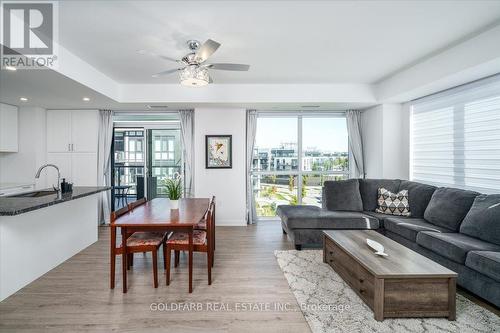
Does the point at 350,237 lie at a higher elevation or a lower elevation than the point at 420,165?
lower

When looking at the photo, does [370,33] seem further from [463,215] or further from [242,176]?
[242,176]

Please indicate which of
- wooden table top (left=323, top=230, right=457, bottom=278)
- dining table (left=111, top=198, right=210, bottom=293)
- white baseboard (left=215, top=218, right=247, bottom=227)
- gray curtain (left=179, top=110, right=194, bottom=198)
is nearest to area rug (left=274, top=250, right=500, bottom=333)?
wooden table top (left=323, top=230, right=457, bottom=278)

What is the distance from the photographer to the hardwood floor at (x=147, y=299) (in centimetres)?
205

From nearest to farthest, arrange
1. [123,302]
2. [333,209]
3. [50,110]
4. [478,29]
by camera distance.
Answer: [123,302] → [478,29] → [333,209] → [50,110]

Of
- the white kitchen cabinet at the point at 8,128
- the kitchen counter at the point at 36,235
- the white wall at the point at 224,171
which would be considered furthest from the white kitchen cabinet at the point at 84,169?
the white wall at the point at 224,171

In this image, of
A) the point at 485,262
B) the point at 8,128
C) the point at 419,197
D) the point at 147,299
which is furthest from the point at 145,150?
the point at 485,262

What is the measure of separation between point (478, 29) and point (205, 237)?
3717 mm

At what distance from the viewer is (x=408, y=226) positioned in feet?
10.7

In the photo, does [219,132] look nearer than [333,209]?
No

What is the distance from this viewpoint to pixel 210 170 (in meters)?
5.18

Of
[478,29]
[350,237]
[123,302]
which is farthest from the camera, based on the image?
[350,237]

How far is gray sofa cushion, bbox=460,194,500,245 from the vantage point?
103 inches

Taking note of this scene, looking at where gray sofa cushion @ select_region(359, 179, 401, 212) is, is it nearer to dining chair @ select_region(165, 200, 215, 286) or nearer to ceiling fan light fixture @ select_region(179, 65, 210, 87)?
dining chair @ select_region(165, 200, 215, 286)

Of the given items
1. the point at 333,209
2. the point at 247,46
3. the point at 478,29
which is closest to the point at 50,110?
the point at 247,46
